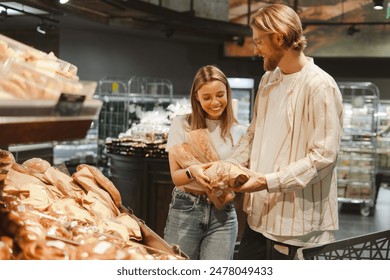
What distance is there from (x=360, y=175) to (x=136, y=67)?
4.74m

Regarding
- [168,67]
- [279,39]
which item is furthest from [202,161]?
[168,67]

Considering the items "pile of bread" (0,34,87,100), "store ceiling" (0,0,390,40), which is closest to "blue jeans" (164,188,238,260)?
"pile of bread" (0,34,87,100)

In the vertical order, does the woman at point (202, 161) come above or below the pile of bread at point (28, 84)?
below

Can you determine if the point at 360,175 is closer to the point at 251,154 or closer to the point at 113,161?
the point at 113,161

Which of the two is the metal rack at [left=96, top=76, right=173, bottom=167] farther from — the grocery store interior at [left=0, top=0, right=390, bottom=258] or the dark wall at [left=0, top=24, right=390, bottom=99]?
the dark wall at [left=0, top=24, right=390, bottom=99]

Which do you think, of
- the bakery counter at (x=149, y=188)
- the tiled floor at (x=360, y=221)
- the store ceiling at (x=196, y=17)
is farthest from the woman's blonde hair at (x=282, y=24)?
the store ceiling at (x=196, y=17)

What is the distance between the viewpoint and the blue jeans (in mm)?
2689

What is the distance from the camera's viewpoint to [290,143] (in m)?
2.17

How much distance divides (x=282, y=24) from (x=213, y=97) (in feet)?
2.29

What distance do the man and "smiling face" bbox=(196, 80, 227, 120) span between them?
37 centimetres

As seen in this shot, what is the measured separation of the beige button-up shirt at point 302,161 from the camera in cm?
205

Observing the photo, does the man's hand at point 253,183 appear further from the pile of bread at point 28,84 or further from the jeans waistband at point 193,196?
the pile of bread at point 28,84

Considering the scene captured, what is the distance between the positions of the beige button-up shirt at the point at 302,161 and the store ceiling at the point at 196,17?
18.7 feet

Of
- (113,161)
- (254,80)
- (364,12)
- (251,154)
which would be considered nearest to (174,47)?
(254,80)
